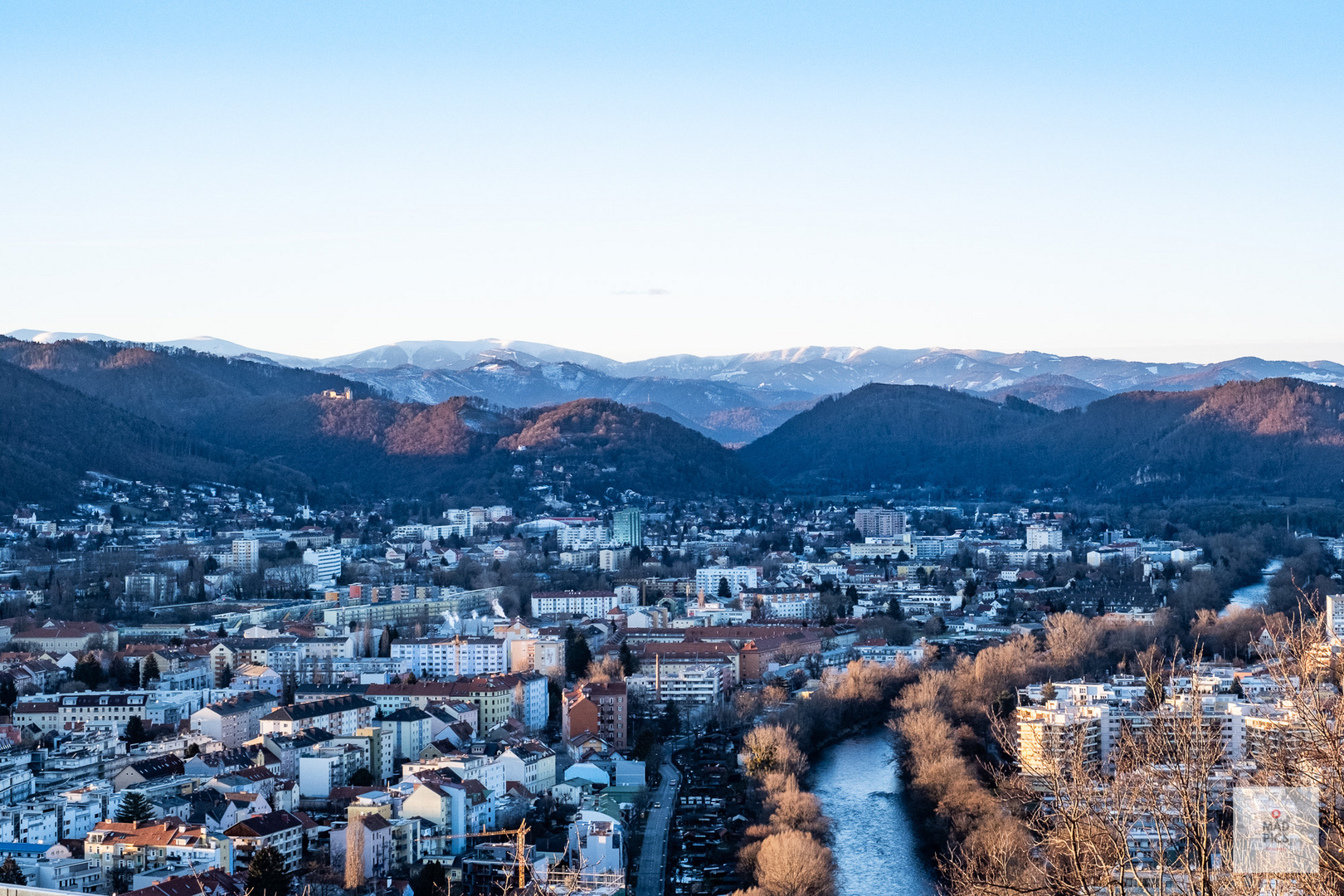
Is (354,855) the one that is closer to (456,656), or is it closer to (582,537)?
(456,656)

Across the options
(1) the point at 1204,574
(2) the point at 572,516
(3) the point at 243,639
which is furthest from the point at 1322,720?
(2) the point at 572,516

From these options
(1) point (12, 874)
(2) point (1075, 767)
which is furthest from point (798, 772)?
(2) point (1075, 767)

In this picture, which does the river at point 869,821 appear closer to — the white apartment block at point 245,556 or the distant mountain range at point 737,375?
the white apartment block at point 245,556

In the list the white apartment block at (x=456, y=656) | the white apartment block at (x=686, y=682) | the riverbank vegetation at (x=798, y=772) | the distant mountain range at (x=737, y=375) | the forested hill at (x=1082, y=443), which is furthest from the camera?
the distant mountain range at (x=737, y=375)

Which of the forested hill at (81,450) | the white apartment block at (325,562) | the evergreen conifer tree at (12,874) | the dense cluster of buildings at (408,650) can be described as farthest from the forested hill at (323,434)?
the evergreen conifer tree at (12,874)

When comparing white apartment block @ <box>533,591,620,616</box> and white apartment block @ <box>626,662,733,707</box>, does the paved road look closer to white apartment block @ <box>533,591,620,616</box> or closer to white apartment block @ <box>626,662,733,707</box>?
white apartment block @ <box>626,662,733,707</box>

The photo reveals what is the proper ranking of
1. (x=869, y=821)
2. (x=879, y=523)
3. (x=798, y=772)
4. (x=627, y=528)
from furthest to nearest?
(x=879, y=523) < (x=627, y=528) < (x=798, y=772) < (x=869, y=821)

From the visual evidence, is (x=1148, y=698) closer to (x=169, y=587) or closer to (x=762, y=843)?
(x=762, y=843)
